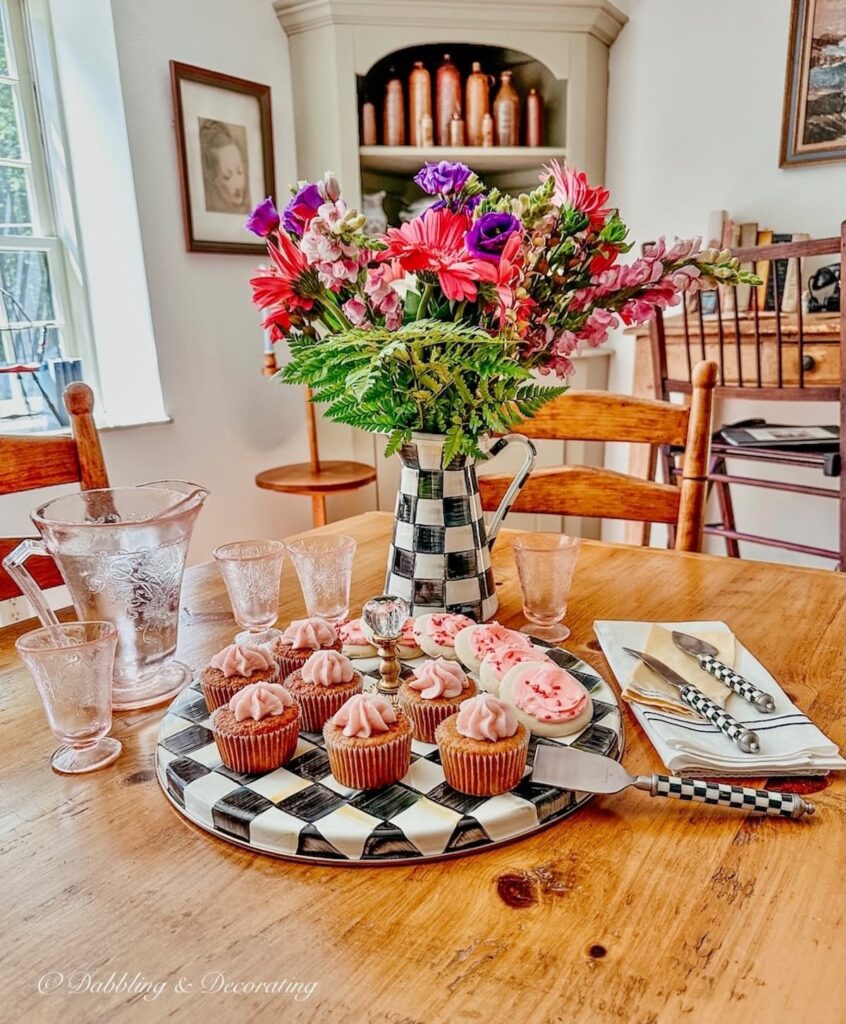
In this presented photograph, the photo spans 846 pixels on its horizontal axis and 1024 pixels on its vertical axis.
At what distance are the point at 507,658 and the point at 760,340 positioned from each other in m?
1.78

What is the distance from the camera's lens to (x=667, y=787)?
56cm

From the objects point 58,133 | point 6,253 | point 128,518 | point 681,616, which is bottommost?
point 681,616

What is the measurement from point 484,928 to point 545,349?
1.85 ft

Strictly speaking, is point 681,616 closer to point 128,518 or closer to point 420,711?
point 420,711

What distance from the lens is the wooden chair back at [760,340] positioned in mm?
1906

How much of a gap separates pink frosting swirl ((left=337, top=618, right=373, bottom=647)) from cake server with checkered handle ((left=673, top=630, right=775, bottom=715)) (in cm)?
33

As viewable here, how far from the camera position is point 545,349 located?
0.82m

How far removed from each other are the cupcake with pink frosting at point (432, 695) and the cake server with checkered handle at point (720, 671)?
0.25m

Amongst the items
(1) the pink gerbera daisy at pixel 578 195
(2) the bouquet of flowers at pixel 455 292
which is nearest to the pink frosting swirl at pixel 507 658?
(2) the bouquet of flowers at pixel 455 292

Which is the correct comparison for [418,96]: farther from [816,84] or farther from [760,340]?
[760,340]

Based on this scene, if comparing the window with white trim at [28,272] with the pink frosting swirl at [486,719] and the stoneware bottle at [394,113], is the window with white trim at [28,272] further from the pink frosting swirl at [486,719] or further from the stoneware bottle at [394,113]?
the pink frosting swirl at [486,719]

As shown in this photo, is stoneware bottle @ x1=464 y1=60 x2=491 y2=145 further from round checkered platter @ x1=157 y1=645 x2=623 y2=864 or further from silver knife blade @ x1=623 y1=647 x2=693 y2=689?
round checkered platter @ x1=157 y1=645 x2=623 y2=864

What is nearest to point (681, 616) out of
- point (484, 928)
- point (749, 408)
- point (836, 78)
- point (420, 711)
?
point (420, 711)

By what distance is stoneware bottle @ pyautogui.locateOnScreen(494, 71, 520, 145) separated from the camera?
8.59 ft
